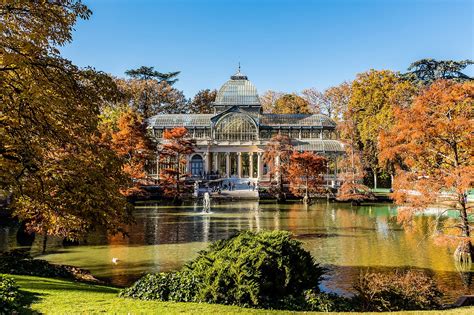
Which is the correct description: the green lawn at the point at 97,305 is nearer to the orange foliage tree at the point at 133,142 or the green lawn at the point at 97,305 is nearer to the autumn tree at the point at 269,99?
the orange foliage tree at the point at 133,142

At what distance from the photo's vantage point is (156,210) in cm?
3291

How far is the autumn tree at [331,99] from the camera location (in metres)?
63.1

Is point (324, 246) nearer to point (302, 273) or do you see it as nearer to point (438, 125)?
point (438, 125)

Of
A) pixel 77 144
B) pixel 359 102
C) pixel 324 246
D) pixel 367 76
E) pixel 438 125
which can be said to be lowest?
pixel 324 246

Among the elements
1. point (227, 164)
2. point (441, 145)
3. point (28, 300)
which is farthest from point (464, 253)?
point (227, 164)

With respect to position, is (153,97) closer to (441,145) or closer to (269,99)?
(269,99)

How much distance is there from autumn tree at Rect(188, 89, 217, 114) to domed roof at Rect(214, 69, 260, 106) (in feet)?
40.0

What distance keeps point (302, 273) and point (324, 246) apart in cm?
969

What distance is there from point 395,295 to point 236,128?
46389mm

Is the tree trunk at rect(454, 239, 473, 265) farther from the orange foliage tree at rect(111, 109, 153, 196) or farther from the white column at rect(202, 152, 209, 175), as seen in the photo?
the white column at rect(202, 152, 209, 175)

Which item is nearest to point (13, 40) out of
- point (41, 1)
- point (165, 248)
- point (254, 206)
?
point (41, 1)

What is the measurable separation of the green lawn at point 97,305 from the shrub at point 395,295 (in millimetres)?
1081

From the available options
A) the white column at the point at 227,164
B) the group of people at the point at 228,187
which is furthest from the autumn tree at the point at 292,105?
the group of people at the point at 228,187

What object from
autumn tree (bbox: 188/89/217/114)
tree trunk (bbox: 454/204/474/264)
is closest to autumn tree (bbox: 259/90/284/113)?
autumn tree (bbox: 188/89/217/114)
